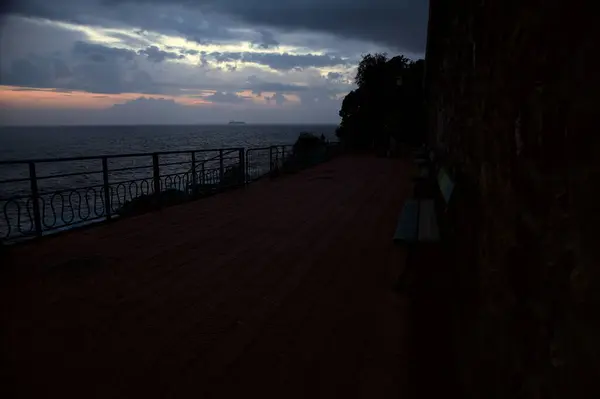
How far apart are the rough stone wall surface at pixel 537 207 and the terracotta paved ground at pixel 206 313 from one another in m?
1.15

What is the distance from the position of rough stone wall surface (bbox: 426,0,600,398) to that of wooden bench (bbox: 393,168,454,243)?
4.35 ft

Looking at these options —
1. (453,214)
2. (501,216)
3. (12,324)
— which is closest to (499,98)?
(501,216)

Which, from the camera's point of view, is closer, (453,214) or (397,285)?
(453,214)

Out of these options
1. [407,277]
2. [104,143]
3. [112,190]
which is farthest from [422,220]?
[104,143]

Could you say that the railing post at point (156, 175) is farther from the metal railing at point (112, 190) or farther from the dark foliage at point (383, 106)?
the dark foliage at point (383, 106)

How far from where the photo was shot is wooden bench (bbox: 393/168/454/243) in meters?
3.66

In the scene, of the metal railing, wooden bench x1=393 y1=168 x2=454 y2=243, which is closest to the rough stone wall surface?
wooden bench x1=393 y1=168 x2=454 y2=243

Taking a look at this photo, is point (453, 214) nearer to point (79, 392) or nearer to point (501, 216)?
point (501, 216)

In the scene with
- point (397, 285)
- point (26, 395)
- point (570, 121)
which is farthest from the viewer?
point (397, 285)

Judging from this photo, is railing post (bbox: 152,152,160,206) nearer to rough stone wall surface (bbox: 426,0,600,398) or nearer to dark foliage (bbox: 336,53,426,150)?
rough stone wall surface (bbox: 426,0,600,398)

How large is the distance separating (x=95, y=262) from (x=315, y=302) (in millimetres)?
2695

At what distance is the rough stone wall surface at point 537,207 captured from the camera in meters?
0.84

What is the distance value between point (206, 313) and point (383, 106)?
83.2ft

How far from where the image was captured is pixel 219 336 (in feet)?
10.5
